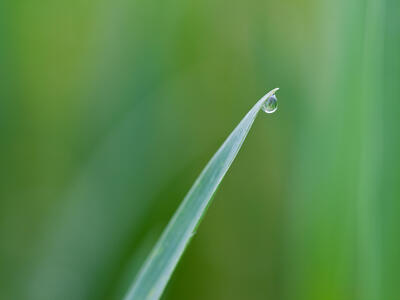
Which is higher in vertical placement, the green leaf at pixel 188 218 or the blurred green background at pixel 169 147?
the blurred green background at pixel 169 147

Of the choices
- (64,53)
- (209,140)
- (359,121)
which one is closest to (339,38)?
(359,121)

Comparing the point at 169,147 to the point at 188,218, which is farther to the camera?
the point at 169,147

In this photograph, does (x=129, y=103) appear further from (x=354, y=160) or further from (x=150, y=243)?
(x=354, y=160)

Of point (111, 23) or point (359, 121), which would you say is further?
point (111, 23)

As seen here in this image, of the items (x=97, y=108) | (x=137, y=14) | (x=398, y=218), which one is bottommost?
(x=398, y=218)

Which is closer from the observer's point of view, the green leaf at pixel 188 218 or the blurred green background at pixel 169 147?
the green leaf at pixel 188 218
